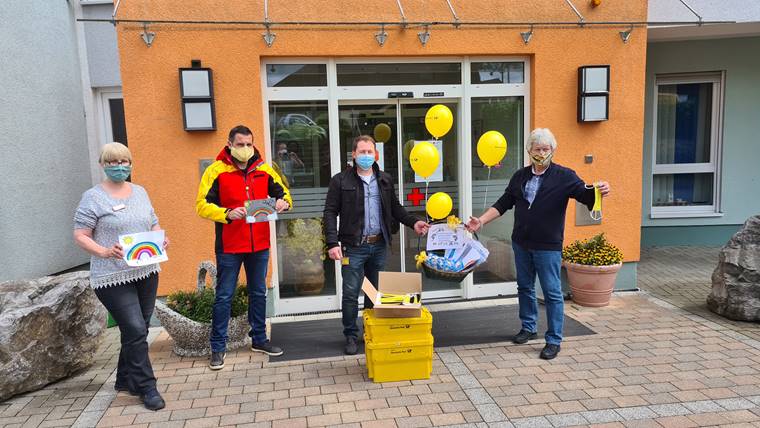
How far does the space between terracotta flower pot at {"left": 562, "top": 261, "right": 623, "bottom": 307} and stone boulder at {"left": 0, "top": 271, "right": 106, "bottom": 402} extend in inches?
181

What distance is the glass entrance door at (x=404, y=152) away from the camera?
540 cm

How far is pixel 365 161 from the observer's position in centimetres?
413

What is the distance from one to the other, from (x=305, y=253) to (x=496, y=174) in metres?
2.35

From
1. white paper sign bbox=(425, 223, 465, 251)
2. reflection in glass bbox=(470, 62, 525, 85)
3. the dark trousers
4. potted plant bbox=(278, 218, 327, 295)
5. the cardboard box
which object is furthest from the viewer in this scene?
reflection in glass bbox=(470, 62, 525, 85)

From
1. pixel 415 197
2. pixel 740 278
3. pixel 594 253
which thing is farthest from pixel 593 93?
pixel 740 278

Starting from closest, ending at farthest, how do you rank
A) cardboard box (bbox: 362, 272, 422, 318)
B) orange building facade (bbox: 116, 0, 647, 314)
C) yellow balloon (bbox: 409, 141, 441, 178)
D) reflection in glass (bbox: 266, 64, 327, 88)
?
cardboard box (bbox: 362, 272, 422, 318) < yellow balloon (bbox: 409, 141, 441, 178) < orange building facade (bbox: 116, 0, 647, 314) < reflection in glass (bbox: 266, 64, 327, 88)

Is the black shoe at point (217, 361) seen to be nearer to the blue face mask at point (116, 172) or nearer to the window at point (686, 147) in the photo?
the blue face mask at point (116, 172)

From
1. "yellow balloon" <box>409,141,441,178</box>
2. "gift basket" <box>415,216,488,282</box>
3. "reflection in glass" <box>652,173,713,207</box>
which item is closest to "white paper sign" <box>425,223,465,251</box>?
"gift basket" <box>415,216,488,282</box>

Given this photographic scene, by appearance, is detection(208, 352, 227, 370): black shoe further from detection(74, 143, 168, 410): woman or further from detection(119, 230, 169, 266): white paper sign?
detection(119, 230, 169, 266): white paper sign

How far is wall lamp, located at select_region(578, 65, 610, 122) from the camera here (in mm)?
5406

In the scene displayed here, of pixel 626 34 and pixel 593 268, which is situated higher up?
pixel 626 34

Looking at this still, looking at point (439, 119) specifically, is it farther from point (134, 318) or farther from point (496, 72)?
point (134, 318)

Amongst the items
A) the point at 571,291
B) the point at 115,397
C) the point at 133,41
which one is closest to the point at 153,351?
the point at 115,397

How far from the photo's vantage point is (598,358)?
4094 millimetres
